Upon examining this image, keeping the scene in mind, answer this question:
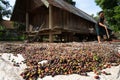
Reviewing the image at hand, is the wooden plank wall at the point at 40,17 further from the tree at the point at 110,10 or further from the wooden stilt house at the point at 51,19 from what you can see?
the tree at the point at 110,10

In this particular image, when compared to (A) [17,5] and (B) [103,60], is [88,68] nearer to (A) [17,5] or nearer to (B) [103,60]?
(B) [103,60]

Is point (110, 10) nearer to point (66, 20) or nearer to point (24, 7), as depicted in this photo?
point (66, 20)

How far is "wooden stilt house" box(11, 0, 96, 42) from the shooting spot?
1484cm

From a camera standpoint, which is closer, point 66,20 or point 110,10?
point 66,20

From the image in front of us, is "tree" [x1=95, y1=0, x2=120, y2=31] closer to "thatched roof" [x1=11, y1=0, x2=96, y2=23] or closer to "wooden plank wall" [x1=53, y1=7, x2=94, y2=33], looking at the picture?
"thatched roof" [x1=11, y1=0, x2=96, y2=23]

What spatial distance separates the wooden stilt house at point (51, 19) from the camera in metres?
14.8

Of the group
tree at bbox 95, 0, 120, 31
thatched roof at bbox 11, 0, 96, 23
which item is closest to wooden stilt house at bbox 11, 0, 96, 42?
thatched roof at bbox 11, 0, 96, 23

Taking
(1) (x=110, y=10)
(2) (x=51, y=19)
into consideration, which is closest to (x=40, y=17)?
(2) (x=51, y=19)

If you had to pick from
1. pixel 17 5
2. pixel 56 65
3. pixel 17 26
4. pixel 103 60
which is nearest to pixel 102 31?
pixel 103 60

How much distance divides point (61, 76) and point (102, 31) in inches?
278

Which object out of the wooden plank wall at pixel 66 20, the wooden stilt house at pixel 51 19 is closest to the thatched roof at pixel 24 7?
the wooden stilt house at pixel 51 19

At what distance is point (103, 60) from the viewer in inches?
215

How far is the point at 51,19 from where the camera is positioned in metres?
14.9

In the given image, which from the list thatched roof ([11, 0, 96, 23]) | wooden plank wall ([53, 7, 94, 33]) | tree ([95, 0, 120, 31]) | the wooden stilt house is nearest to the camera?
the wooden stilt house
